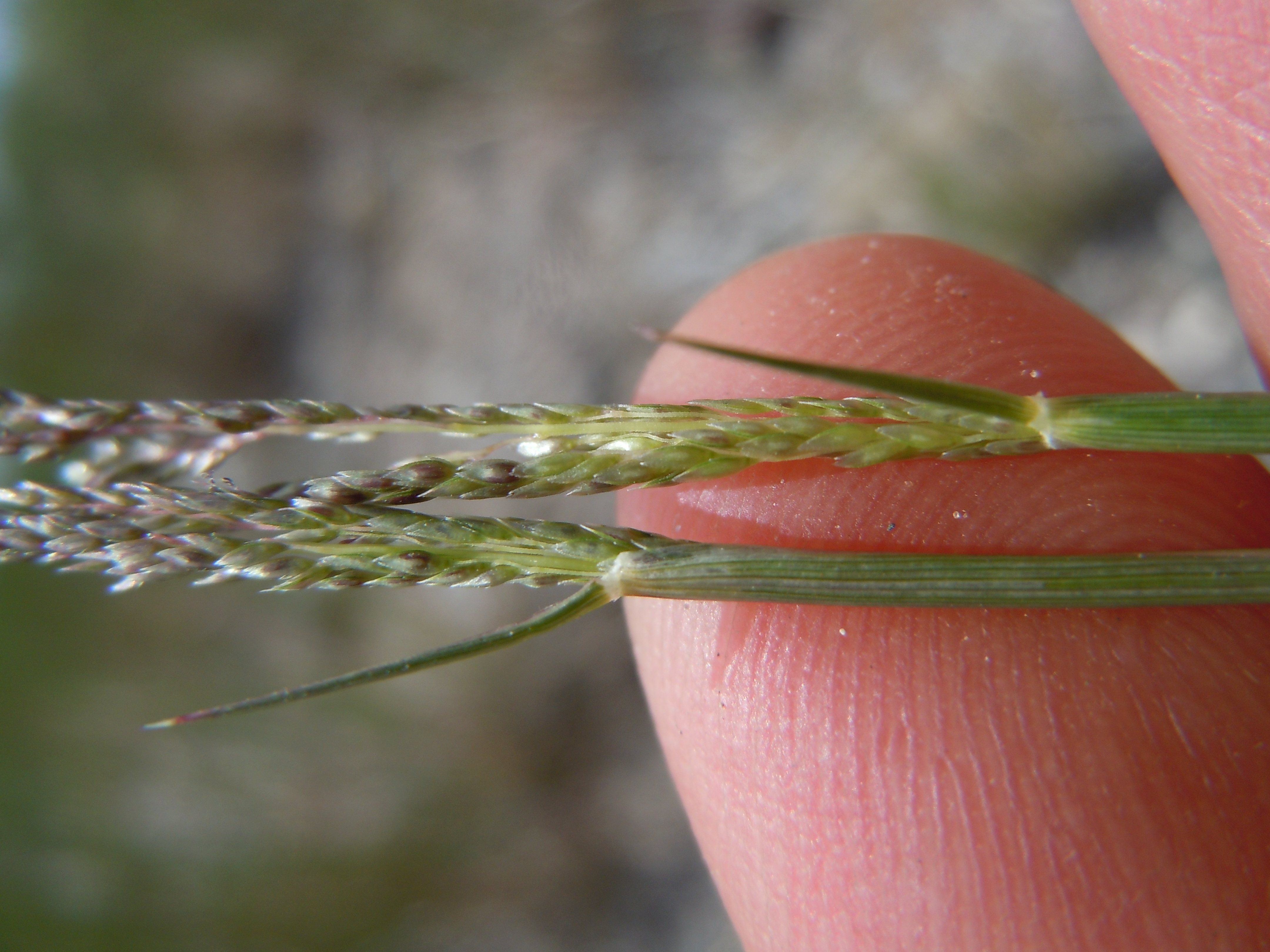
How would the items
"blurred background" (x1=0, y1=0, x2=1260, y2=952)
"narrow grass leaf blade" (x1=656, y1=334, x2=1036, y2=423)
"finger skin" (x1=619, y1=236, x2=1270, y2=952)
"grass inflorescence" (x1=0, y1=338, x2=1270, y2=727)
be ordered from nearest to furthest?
"narrow grass leaf blade" (x1=656, y1=334, x2=1036, y2=423) < "grass inflorescence" (x1=0, y1=338, x2=1270, y2=727) < "finger skin" (x1=619, y1=236, x2=1270, y2=952) < "blurred background" (x1=0, y1=0, x2=1260, y2=952)

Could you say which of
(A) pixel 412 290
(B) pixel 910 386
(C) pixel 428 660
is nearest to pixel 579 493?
(C) pixel 428 660

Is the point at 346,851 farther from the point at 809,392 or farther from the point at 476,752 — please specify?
the point at 809,392

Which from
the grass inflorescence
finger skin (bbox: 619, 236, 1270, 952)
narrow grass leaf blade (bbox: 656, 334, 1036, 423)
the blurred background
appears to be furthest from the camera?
the blurred background

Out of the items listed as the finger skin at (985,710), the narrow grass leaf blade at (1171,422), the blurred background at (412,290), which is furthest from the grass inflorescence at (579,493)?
the blurred background at (412,290)

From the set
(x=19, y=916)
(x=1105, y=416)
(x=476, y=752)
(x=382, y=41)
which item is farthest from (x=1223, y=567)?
(x=19, y=916)

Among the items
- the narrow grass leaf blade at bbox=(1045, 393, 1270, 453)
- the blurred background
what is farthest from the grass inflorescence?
the blurred background

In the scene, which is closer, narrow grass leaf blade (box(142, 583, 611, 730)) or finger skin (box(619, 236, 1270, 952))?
narrow grass leaf blade (box(142, 583, 611, 730))

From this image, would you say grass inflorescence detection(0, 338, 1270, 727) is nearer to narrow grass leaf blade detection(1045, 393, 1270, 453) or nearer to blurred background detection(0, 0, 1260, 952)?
narrow grass leaf blade detection(1045, 393, 1270, 453)

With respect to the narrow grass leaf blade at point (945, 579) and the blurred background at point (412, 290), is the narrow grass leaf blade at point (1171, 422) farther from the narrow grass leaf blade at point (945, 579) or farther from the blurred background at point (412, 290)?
the blurred background at point (412, 290)

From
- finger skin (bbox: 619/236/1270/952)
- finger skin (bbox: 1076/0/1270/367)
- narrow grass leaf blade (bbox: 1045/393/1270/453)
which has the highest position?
finger skin (bbox: 1076/0/1270/367)
